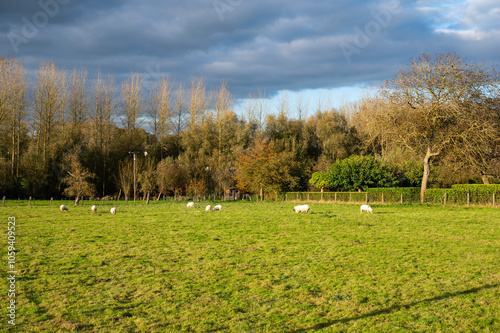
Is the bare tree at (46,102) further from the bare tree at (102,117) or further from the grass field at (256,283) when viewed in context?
the grass field at (256,283)

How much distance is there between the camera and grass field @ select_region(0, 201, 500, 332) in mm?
5988

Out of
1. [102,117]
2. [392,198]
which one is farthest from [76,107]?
[392,198]

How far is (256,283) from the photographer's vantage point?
8078mm

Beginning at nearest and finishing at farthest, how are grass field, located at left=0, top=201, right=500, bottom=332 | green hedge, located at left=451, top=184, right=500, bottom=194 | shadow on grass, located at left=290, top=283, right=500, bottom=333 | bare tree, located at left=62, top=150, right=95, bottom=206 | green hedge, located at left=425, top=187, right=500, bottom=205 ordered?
shadow on grass, located at left=290, top=283, right=500, bottom=333, grass field, located at left=0, top=201, right=500, bottom=332, green hedge, located at left=425, top=187, right=500, bottom=205, green hedge, located at left=451, top=184, right=500, bottom=194, bare tree, located at left=62, top=150, right=95, bottom=206

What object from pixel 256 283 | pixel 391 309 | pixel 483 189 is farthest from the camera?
pixel 483 189

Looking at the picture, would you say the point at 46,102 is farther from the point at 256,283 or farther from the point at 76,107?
the point at 256,283

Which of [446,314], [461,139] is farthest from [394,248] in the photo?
[461,139]

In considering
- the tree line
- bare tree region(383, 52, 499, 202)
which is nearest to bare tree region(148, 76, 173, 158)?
the tree line

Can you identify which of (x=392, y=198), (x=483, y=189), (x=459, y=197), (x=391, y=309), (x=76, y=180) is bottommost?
(x=391, y=309)

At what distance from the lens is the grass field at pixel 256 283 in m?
5.99

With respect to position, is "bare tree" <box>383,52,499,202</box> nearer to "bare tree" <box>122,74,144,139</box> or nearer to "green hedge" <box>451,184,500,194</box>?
"green hedge" <box>451,184,500,194</box>

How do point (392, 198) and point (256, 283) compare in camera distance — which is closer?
point (256, 283)

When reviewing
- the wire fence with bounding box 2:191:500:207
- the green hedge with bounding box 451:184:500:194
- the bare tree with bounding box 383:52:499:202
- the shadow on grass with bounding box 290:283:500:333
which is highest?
the bare tree with bounding box 383:52:499:202

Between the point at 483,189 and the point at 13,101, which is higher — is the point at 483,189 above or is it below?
below
